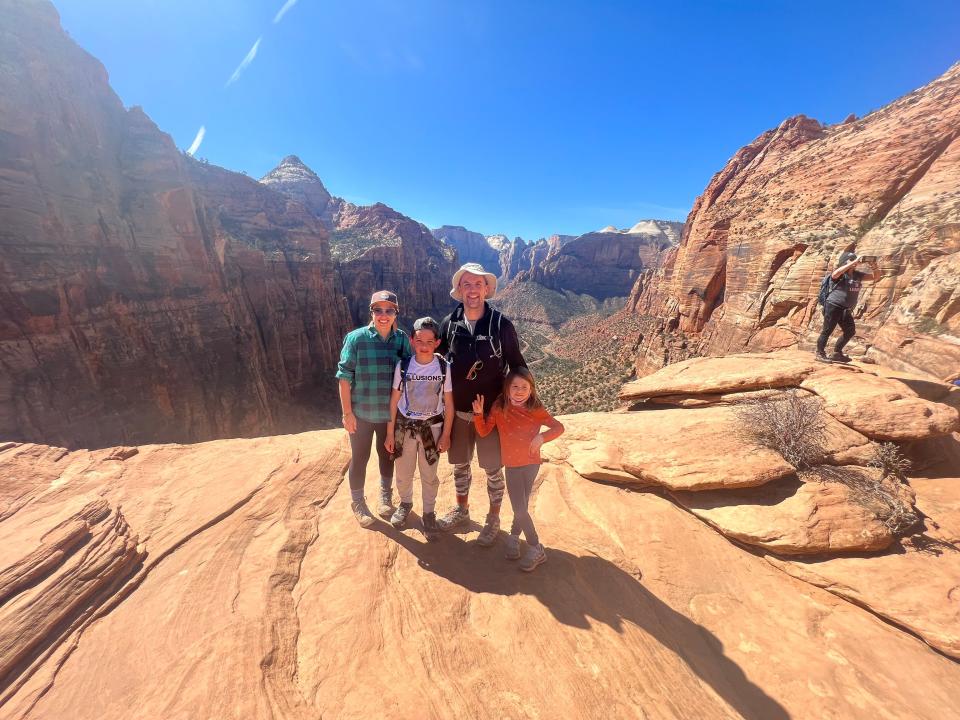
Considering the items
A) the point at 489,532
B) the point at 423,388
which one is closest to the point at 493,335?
the point at 423,388

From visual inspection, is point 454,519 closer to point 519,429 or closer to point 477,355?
point 519,429

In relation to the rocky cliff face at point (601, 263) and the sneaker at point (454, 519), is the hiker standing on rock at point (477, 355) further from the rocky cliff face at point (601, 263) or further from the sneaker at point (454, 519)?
the rocky cliff face at point (601, 263)

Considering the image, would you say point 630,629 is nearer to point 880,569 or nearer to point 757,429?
point 880,569

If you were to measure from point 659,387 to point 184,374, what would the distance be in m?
29.9

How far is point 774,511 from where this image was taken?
437cm

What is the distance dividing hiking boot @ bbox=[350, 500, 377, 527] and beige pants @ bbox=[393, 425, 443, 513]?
0.45 meters

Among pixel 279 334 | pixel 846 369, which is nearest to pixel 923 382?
pixel 846 369

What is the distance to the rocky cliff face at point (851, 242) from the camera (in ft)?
31.9

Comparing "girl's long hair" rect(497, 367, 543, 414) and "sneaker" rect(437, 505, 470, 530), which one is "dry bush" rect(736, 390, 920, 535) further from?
"sneaker" rect(437, 505, 470, 530)

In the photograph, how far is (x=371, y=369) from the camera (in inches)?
149

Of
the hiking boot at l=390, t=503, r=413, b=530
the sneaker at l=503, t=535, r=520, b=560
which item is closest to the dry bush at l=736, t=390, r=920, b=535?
the sneaker at l=503, t=535, r=520, b=560

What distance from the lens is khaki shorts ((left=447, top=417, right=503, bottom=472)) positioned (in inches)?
140

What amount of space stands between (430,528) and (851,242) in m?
21.6

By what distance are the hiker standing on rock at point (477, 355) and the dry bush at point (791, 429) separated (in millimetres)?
4177
